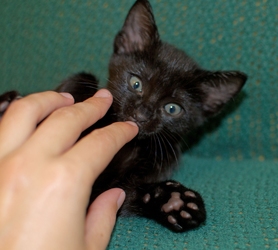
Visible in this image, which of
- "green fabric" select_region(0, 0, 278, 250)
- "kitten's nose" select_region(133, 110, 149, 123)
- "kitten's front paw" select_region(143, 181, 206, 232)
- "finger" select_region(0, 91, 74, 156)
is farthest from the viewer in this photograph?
"kitten's nose" select_region(133, 110, 149, 123)

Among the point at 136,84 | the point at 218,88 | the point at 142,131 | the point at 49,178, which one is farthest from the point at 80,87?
the point at 49,178

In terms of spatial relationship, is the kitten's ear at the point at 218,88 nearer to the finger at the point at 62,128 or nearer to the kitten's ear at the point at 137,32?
the kitten's ear at the point at 137,32

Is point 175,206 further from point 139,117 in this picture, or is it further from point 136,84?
point 136,84

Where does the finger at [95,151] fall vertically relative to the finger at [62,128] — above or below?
below

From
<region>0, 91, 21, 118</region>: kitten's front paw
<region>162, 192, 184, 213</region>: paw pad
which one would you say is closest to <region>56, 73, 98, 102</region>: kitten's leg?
<region>0, 91, 21, 118</region>: kitten's front paw

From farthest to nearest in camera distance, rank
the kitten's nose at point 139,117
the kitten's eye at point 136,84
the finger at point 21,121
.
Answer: the kitten's eye at point 136,84 < the kitten's nose at point 139,117 < the finger at point 21,121

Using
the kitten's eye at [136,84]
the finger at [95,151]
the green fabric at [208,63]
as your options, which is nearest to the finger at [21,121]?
the finger at [95,151]

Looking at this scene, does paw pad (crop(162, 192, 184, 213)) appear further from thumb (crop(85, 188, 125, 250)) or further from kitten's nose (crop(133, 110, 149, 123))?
kitten's nose (crop(133, 110, 149, 123))
